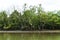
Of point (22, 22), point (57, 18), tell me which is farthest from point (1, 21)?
point (57, 18)

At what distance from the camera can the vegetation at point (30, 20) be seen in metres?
54.7

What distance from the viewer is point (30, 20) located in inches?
2153

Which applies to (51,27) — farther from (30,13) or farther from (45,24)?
(30,13)

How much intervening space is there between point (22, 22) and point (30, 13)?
326cm

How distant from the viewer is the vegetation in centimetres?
5469

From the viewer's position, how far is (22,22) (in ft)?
181

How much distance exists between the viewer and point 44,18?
54938mm

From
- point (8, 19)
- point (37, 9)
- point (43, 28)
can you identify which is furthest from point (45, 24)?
point (8, 19)

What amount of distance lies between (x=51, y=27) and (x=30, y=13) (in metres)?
Result: 6.53

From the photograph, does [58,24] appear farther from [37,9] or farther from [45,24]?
[37,9]

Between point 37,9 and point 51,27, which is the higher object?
point 37,9

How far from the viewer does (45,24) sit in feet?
182

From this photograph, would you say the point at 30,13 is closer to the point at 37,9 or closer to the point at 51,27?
the point at 37,9

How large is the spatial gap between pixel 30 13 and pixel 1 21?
7896mm
